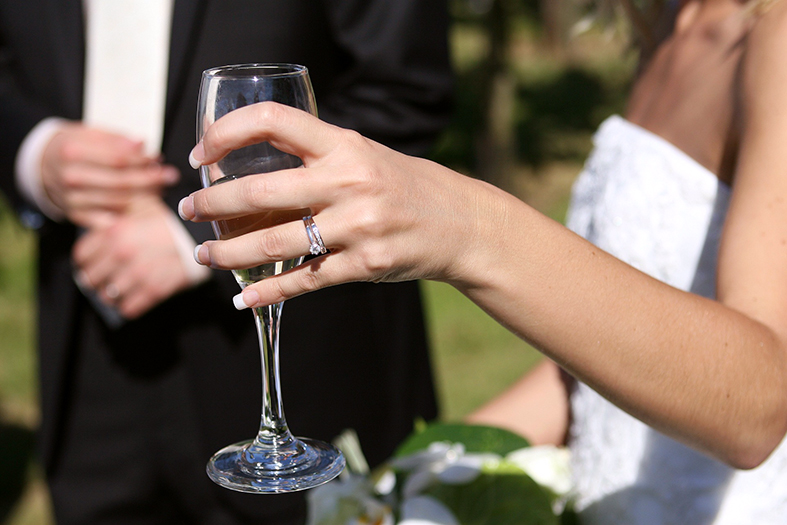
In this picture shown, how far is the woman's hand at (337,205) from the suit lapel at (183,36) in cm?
140

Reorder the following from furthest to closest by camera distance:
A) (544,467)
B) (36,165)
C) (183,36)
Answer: (36,165)
(183,36)
(544,467)

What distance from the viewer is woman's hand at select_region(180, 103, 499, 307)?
869mm

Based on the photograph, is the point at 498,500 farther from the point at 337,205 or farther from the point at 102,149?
the point at 102,149

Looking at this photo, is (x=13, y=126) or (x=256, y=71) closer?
(x=256, y=71)

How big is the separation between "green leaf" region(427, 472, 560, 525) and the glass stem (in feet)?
1.16

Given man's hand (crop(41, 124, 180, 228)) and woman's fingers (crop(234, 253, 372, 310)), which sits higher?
woman's fingers (crop(234, 253, 372, 310))

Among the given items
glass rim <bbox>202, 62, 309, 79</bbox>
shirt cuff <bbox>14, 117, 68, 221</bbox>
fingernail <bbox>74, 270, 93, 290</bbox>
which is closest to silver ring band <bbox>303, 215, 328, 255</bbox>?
glass rim <bbox>202, 62, 309, 79</bbox>

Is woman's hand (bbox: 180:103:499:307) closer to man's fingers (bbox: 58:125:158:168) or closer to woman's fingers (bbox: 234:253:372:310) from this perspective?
woman's fingers (bbox: 234:253:372:310)

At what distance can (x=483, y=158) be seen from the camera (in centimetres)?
861

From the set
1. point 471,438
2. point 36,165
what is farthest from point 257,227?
point 36,165

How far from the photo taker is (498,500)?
53.7 inches

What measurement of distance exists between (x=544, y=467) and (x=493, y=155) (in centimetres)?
722

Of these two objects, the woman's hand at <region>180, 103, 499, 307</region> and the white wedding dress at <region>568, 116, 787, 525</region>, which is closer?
the woman's hand at <region>180, 103, 499, 307</region>

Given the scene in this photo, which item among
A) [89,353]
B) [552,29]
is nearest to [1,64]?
[89,353]
